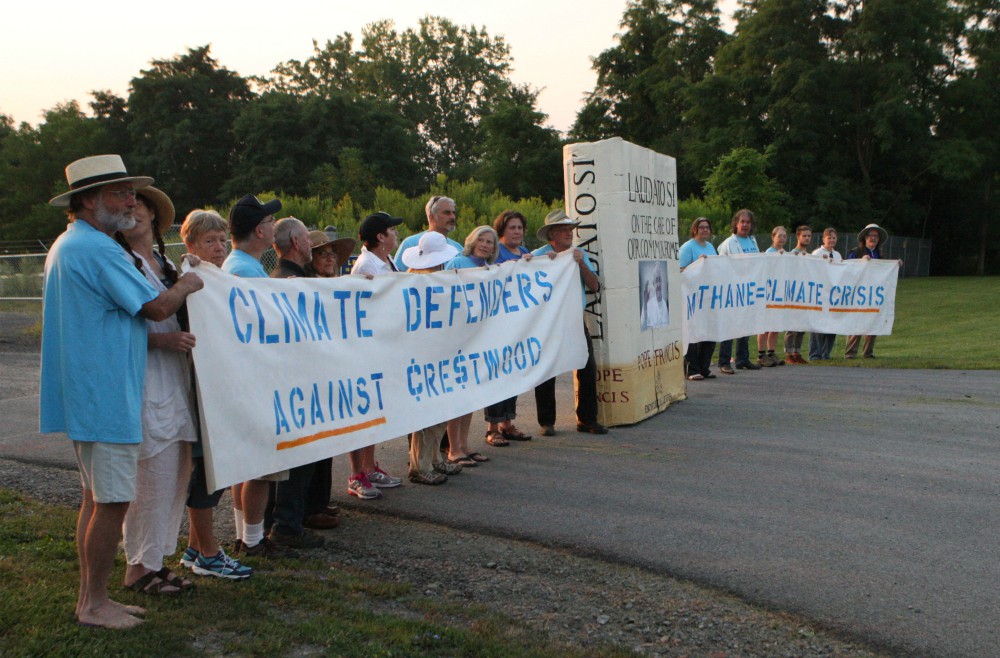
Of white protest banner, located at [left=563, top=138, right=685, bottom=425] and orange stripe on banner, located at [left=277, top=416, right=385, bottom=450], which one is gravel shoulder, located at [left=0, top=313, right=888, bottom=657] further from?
white protest banner, located at [left=563, top=138, right=685, bottom=425]

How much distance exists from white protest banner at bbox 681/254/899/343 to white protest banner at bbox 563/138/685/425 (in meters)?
2.45

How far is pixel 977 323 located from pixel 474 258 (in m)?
17.2

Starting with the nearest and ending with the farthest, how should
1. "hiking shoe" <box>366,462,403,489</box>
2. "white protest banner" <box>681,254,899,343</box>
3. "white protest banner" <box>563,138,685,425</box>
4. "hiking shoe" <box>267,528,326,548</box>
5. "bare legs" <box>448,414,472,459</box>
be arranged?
1. "hiking shoe" <box>267,528,326,548</box>
2. "hiking shoe" <box>366,462,403,489</box>
3. "bare legs" <box>448,414,472,459</box>
4. "white protest banner" <box>563,138,685,425</box>
5. "white protest banner" <box>681,254,899,343</box>

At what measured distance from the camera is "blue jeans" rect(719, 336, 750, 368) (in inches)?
497

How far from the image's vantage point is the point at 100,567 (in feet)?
13.1

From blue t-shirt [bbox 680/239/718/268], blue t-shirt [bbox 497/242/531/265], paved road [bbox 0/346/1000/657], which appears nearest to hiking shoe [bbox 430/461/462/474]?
paved road [bbox 0/346/1000/657]

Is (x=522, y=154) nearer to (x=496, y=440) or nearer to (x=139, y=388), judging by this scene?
(x=496, y=440)

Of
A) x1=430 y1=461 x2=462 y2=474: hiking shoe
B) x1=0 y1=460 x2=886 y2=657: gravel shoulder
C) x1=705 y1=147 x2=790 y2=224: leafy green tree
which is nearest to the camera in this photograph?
x1=0 y1=460 x2=886 y2=657: gravel shoulder

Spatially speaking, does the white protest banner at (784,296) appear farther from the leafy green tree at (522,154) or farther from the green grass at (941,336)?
the leafy green tree at (522,154)

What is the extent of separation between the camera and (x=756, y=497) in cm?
625

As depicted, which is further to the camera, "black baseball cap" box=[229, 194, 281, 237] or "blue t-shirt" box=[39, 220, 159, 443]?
"black baseball cap" box=[229, 194, 281, 237]

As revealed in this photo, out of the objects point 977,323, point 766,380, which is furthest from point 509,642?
point 977,323

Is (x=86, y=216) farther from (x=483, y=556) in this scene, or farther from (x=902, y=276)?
(x=902, y=276)

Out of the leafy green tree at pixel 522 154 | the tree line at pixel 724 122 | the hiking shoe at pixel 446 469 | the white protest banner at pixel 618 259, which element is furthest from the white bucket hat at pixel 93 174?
the leafy green tree at pixel 522 154
